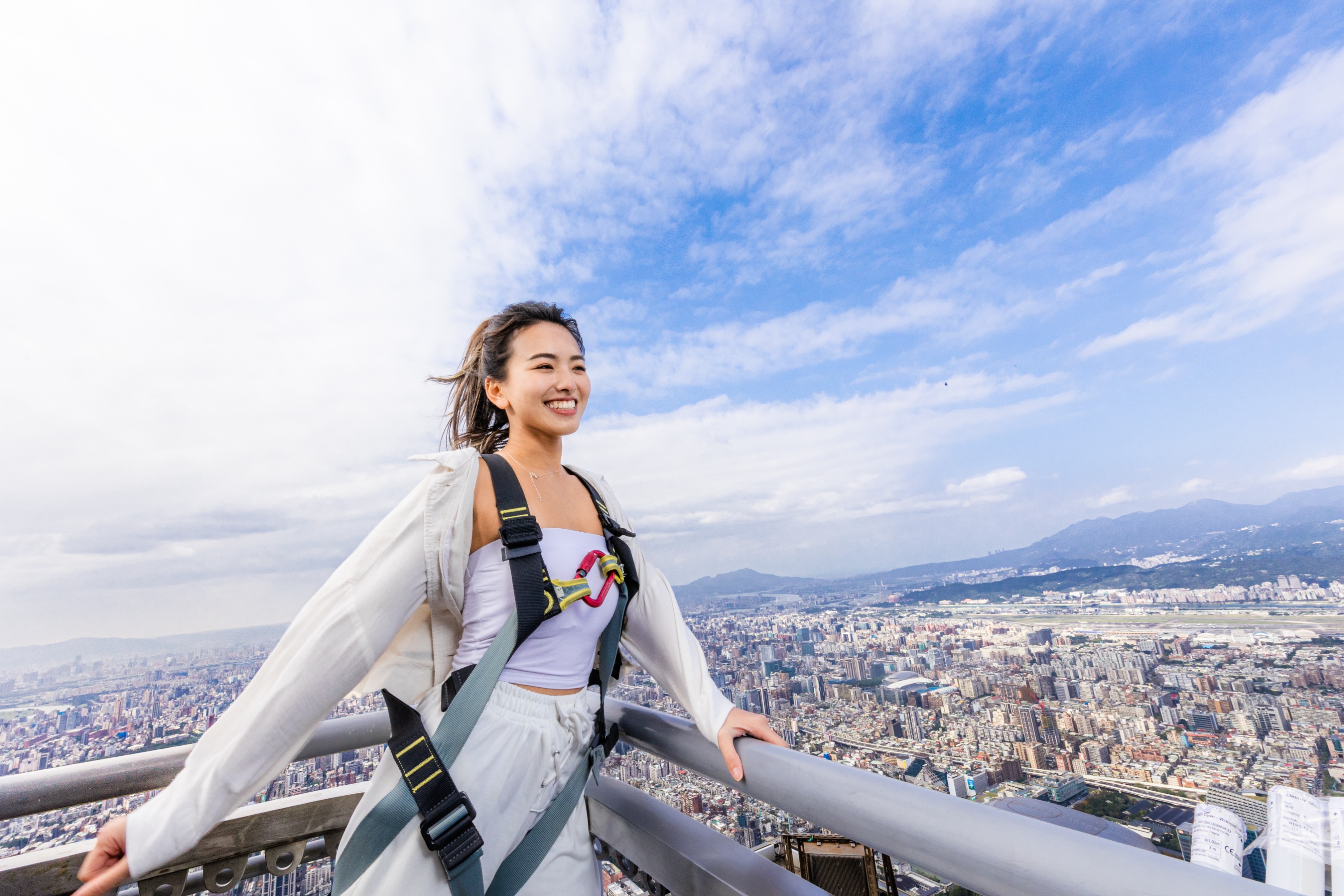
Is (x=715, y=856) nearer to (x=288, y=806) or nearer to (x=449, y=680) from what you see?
(x=449, y=680)

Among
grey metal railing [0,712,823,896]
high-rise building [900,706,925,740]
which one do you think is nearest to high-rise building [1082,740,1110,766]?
high-rise building [900,706,925,740]

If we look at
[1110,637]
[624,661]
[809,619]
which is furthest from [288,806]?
[809,619]

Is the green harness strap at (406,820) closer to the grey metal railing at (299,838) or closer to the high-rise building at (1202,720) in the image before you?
the grey metal railing at (299,838)

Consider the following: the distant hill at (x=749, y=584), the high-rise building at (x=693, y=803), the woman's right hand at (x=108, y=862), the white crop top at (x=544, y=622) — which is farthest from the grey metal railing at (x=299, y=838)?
the distant hill at (x=749, y=584)

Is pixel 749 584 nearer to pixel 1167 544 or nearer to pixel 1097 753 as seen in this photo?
pixel 1167 544

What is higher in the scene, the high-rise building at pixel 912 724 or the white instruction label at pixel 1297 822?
the white instruction label at pixel 1297 822

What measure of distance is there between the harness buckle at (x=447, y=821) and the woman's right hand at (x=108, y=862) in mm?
427

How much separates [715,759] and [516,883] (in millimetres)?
476

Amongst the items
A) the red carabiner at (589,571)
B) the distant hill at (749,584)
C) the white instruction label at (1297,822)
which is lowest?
the distant hill at (749,584)

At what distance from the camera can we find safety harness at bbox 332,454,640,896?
982 mm

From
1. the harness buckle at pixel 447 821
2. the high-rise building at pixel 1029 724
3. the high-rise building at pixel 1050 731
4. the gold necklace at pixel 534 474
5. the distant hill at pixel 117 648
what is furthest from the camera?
the distant hill at pixel 117 648

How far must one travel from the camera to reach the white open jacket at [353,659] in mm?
897

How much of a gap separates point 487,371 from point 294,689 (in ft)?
2.85

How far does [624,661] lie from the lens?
1.54 metres
